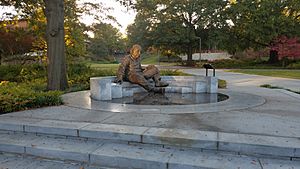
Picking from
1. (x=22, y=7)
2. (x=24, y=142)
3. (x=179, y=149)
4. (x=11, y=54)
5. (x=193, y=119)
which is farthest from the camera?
(x=11, y=54)

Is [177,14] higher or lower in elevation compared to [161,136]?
higher

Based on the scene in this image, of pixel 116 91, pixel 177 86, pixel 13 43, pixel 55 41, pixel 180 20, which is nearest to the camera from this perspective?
pixel 116 91

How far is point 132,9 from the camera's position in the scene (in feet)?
37.2

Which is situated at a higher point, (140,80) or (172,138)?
(140,80)

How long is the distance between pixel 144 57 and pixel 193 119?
59983 mm

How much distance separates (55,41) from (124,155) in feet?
23.4

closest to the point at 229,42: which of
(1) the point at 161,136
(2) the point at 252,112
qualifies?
(2) the point at 252,112

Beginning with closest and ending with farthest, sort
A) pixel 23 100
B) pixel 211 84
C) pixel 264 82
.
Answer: pixel 23 100
pixel 211 84
pixel 264 82

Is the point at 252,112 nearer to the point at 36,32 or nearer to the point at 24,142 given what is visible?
the point at 24,142

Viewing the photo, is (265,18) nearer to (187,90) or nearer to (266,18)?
(266,18)

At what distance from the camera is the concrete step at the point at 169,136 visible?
121 inches

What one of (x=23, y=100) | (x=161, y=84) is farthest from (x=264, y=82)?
(x=23, y=100)

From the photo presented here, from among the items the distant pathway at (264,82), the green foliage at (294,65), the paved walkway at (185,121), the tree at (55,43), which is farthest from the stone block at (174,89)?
the green foliage at (294,65)

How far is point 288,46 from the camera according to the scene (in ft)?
86.4
